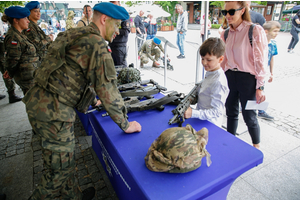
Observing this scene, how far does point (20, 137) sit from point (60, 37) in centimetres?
277

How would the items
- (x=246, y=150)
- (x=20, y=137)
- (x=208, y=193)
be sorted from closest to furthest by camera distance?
(x=208, y=193)
(x=246, y=150)
(x=20, y=137)

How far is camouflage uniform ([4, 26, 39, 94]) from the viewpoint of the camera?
10.3 ft

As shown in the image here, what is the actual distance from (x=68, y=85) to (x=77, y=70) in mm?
133

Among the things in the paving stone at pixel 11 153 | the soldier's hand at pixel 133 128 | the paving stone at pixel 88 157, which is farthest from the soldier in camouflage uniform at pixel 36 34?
the soldier's hand at pixel 133 128

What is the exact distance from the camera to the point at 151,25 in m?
10.4

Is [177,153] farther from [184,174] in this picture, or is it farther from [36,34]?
[36,34]

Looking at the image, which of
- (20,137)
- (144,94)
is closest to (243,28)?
(144,94)

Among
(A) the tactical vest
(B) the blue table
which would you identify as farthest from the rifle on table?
(A) the tactical vest

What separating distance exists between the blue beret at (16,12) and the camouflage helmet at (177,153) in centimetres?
325

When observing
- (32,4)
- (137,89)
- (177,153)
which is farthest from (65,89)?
(32,4)

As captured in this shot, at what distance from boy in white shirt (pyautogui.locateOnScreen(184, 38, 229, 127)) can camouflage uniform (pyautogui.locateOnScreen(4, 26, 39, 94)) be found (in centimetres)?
308

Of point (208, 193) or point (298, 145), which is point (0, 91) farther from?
point (298, 145)

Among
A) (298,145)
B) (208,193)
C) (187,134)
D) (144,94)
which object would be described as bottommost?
(298,145)

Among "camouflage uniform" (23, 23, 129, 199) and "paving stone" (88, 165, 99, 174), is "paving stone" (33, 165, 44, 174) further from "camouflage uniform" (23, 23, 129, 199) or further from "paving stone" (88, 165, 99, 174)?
"camouflage uniform" (23, 23, 129, 199)
